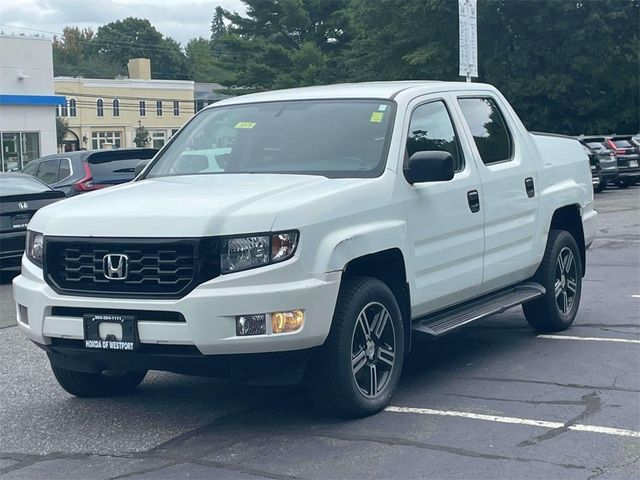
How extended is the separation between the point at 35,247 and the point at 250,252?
147 centimetres

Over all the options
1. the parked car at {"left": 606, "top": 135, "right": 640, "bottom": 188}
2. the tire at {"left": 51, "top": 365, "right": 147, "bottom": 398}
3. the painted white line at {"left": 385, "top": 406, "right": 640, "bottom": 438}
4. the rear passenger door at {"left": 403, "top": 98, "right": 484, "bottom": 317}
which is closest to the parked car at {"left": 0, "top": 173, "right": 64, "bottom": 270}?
the tire at {"left": 51, "top": 365, "right": 147, "bottom": 398}

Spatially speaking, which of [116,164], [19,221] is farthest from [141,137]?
[19,221]

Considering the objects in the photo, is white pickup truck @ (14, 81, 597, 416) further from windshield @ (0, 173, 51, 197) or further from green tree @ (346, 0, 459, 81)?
green tree @ (346, 0, 459, 81)

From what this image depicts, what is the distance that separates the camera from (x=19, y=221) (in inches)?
536

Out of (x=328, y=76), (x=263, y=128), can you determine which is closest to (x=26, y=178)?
(x=263, y=128)

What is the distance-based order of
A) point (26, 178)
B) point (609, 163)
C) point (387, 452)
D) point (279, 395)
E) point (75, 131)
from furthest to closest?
point (75, 131), point (609, 163), point (26, 178), point (279, 395), point (387, 452)

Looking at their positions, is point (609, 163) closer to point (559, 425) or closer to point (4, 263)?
point (4, 263)

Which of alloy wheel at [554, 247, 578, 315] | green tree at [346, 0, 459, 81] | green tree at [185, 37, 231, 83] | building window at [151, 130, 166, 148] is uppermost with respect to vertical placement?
green tree at [185, 37, 231, 83]

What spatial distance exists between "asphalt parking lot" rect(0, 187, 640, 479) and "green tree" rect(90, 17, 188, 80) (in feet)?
399

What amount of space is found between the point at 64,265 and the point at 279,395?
5.54ft

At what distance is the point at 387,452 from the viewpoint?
534cm

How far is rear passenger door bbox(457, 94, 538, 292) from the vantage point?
7.38 meters

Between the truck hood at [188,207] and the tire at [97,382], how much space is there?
1.05 metres

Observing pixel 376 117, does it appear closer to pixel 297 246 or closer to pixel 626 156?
pixel 297 246
